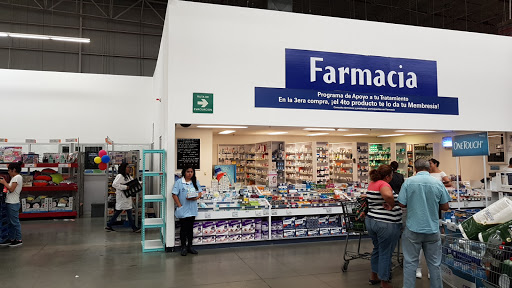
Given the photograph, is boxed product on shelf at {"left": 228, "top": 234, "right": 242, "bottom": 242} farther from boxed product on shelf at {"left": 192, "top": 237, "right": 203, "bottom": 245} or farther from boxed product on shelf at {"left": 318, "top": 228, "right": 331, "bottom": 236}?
boxed product on shelf at {"left": 318, "top": 228, "right": 331, "bottom": 236}

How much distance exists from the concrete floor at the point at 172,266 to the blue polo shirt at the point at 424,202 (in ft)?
4.12

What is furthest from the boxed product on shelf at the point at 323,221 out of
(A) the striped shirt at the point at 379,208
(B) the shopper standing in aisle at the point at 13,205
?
(B) the shopper standing in aisle at the point at 13,205

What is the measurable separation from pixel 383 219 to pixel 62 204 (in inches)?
364

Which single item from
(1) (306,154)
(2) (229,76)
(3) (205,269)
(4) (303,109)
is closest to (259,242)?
(3) (205,269)

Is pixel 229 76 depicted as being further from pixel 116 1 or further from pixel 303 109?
pixel 116 1

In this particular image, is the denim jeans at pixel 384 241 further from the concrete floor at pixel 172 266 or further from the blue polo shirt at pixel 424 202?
the blue polo shirt at pixel 424 202

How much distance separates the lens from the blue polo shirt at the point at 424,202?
3.69 m

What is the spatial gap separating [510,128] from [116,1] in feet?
52.7

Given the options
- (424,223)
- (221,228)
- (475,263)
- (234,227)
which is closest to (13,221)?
(221,228)

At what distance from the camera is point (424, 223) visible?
369cm

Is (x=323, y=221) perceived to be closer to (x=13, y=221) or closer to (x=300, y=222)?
(x=300, y=222)

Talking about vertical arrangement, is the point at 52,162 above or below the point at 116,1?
below

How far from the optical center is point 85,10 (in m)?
15.5

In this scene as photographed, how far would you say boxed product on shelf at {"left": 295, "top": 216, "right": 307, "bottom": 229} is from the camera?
674cm
